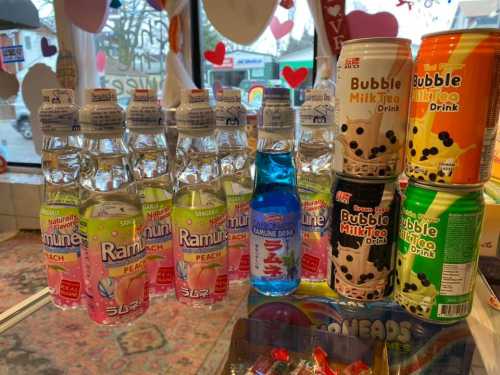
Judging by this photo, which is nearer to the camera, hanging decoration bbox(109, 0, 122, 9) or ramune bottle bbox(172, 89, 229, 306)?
ramune bottle bbox(172, 89, 229, 306)

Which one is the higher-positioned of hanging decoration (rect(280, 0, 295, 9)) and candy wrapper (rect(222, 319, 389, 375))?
hanging decoration (rect(280, 0, 295, 9))

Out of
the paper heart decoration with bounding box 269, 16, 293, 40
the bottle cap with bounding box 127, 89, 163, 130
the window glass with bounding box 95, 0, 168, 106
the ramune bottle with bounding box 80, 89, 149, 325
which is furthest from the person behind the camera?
the window glass with bounding box 95, 0, 168, 106

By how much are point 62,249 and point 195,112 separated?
0.34 metres

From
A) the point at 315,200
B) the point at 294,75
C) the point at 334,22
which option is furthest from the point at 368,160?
the point at 294,75

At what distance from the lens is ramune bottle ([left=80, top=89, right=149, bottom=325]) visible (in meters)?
0.58

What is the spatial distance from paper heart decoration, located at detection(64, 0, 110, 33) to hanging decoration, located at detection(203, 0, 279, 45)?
1.61 ft

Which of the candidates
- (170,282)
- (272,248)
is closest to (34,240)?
(170,282)

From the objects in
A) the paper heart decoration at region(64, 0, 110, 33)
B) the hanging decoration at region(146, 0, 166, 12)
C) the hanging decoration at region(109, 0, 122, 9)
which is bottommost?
the paper heart decoration at region(64, 0, 110, 33)

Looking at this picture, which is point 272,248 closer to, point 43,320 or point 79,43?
point 43,320

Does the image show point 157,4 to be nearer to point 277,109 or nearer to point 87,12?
point 87,12

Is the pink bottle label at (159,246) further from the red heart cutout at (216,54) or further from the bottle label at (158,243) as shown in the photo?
the red heart cutout at (216,54)

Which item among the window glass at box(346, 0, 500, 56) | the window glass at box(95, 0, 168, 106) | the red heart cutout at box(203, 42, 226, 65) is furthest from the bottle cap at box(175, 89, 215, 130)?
the window glass at box(95, 0, 168, 106)

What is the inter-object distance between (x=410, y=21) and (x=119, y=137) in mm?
1419

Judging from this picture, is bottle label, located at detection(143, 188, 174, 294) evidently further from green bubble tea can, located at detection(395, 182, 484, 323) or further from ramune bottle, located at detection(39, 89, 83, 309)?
green bubble tea can, located at detection(395, 182, 484, 323)
